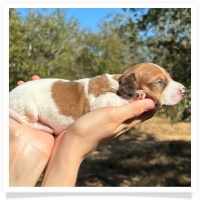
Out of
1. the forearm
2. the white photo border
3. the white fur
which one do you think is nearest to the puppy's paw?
the white fur

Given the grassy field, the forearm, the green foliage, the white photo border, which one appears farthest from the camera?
the grassy field

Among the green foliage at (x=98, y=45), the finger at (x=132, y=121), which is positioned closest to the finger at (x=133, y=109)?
the finger at (x=132, y=121)

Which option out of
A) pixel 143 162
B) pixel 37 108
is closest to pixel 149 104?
pixel 37 108

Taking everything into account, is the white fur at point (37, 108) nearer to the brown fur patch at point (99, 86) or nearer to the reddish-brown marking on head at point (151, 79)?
the brown fur patch at point (99, 86)

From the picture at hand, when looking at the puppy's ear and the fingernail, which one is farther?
the puppy's ear

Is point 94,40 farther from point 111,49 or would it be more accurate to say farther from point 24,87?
point 24,87

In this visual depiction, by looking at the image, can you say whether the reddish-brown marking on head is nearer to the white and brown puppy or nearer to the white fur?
the white and brown puppy

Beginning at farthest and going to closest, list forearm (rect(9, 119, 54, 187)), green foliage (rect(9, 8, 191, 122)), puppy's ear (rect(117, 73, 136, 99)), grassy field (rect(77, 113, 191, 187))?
grassy field (rect(77, 113, 191, 187)) < green foliage (rect(9, 8, 191, 122)) < forearm (rect(9, 119, 54, 187)) < puppy's ear (rect(117, 73, 136, 99))
